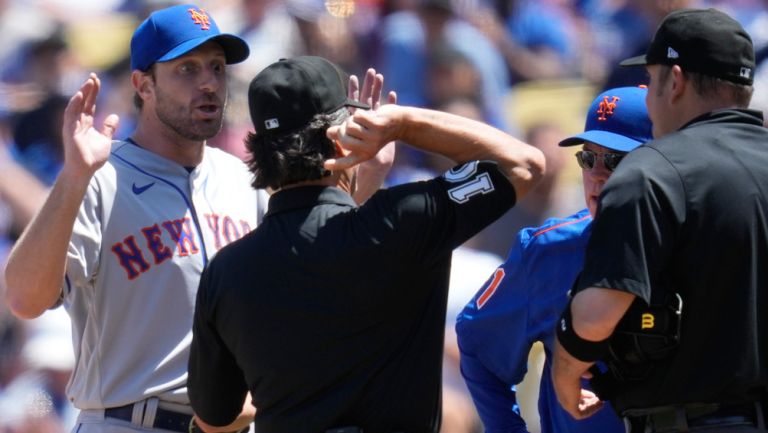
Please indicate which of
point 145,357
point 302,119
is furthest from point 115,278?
point 302,119

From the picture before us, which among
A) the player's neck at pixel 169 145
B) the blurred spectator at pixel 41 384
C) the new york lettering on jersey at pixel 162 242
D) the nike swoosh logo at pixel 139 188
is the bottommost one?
the blurred spectator at pixel 41 384

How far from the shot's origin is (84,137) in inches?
133

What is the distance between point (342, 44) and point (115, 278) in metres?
3.88

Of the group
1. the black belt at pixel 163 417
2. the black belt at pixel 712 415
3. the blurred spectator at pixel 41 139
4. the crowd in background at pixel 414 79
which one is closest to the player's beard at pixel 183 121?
the black belt at pixel 163 417

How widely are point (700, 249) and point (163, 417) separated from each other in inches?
70.7

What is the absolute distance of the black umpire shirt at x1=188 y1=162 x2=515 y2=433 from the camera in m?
2.74

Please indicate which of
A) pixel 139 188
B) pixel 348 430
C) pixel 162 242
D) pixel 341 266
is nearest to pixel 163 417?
pixel 162 242

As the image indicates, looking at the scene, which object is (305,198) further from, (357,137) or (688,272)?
(688,272)

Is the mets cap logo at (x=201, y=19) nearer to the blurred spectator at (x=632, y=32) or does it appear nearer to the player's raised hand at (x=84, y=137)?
the player's raised hand at (x=84, y=137)

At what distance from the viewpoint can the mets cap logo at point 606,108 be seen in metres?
3.43

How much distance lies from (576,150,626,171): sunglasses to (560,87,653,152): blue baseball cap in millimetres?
40

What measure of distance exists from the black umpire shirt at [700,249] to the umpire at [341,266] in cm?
32

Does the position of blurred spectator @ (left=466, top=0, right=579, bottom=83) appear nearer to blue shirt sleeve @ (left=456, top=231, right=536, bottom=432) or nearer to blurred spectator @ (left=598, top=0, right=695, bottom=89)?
blurred spectator @ (left=598, top=0, right=695, bottom=89)

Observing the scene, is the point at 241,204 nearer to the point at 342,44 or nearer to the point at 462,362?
the point at 462,362
